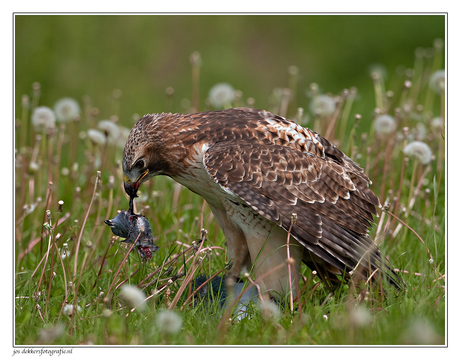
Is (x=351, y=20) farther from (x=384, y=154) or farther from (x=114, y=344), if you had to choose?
(x=114, y=344)

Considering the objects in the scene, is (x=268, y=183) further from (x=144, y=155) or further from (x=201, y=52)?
(x=201, y=52)

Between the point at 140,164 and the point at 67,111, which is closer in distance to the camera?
the point at 140,164

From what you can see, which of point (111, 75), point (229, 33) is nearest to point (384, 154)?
point (111, 75)

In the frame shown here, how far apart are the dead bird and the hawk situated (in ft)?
0.65

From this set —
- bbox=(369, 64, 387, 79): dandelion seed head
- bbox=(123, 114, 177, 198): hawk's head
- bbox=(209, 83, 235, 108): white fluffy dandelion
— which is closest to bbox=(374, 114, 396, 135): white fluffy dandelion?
bbox=(369, 64, 387, 79): dandelion seed head

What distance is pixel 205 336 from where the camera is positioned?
3.45 meters

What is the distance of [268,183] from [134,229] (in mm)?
1025

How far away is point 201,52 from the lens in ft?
44.6

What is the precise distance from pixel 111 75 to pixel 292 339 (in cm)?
1003

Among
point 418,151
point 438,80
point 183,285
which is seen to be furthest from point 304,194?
point 438,80

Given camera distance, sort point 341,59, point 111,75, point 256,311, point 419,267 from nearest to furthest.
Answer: point 256,311 < point 419,267 < point 111,75 < point 341,59

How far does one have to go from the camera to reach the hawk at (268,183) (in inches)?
147

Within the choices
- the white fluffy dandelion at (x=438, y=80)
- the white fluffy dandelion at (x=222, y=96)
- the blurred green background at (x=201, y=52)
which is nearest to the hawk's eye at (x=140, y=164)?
the white fluffy dandelion at (x=222, y=96)

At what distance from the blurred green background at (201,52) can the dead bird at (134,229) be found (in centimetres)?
687
